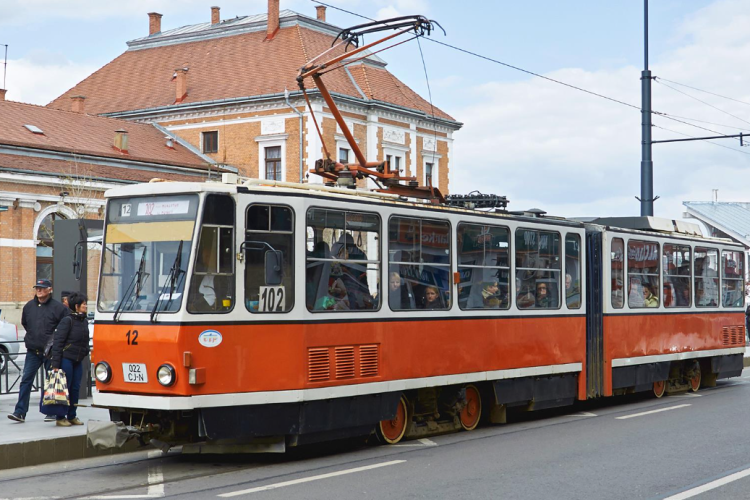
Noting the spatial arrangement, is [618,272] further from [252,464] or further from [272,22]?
[272,22]

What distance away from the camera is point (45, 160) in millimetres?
40625

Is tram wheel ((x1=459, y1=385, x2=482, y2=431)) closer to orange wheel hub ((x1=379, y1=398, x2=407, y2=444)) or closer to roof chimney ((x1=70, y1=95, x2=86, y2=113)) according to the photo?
orange wheel hub ((x1=379, y1=398, x2=407, y2=444))

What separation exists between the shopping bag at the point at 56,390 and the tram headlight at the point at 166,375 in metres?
2.83

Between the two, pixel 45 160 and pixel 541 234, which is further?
pixel 45 160

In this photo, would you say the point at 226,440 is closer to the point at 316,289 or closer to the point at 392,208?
the point at 316,289

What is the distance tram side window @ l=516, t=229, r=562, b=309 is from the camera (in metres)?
14.5

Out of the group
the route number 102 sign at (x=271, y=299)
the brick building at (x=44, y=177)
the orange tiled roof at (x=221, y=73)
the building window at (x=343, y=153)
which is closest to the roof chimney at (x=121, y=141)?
the brick building at (x=44, y=177)

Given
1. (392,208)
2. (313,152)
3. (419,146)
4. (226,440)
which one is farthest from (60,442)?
(419,146)

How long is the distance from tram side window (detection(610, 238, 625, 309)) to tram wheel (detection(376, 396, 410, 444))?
5.43 metres

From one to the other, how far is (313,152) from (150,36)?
16.4 meters

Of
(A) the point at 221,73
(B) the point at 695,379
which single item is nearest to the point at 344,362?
(B) the point at 695,379

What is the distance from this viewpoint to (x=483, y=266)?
539 inches

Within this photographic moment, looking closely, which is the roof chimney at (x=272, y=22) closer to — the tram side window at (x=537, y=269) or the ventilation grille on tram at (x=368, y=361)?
the tram side window at (x=537, y=269)

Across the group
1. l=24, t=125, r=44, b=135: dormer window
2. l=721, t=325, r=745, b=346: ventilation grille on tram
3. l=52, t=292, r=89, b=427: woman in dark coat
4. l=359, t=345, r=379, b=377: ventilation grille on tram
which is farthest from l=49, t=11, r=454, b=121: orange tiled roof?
l=359, t=345, r=379, b=377: ventilation grille on tram
